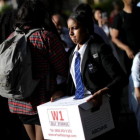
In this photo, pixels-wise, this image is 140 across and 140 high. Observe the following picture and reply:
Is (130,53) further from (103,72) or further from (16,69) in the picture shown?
(16,69)

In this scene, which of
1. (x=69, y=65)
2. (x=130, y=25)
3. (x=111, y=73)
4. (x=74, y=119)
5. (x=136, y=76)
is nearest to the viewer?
(x=74, y=119)

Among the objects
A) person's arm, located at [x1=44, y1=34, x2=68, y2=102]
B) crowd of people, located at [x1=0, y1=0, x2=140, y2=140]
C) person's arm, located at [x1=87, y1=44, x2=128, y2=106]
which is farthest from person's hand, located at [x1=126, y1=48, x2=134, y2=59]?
person's arm, located at [x1=87, y1=44, x2=128, y2=106]

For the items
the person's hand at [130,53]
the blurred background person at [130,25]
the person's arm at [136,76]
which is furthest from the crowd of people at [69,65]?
the blurred background person at [130,25]

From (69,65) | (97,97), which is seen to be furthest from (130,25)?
(97,97)

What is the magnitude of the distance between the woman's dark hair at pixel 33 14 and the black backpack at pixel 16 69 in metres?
0.14

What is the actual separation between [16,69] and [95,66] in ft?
2.09

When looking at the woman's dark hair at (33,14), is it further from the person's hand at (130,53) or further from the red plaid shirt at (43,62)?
the person's hand at (130,53)

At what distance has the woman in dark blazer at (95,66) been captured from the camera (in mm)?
2506

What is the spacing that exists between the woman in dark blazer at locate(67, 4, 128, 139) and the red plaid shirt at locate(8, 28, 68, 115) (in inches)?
5.8

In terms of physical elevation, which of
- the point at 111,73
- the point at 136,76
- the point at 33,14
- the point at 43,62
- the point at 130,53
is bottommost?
the point at 136,76

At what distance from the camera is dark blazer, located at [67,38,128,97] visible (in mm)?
2512

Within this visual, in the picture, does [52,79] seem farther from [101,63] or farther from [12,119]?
[12,119]

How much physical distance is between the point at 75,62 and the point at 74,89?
0.79ft

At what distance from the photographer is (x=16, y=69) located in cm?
264
